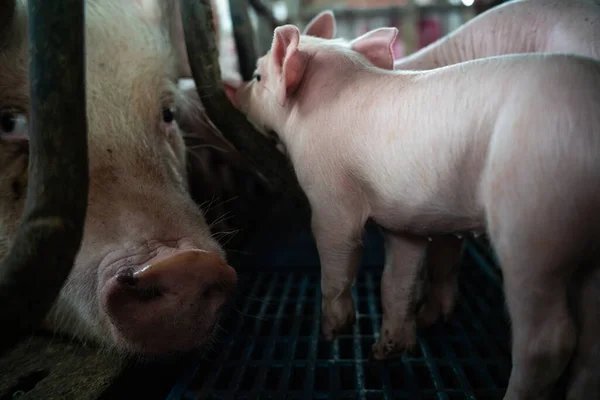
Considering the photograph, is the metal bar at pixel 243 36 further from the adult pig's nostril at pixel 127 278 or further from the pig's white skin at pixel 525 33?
the adult pig's nostril at pixel 127 278

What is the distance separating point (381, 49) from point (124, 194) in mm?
756

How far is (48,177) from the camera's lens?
2.00ft

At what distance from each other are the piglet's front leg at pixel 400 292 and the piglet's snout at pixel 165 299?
1.45 feet

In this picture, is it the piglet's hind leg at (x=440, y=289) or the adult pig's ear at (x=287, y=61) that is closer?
the adult pig's ear at (x=287, y=61)

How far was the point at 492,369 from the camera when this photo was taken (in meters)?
1.13

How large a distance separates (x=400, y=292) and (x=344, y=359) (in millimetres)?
240

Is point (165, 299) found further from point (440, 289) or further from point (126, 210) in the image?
point (440, 289)

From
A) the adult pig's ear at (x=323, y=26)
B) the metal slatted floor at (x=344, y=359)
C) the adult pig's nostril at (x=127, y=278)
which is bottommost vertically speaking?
the metal slatted floor at (x=344, y=359)

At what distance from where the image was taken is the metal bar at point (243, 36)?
1.75m

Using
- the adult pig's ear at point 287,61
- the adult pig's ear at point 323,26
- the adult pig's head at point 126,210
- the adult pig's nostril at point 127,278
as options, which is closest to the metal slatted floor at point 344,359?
the adult pig's head at point 126,210

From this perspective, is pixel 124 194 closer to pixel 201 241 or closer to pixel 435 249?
pixel 201 241

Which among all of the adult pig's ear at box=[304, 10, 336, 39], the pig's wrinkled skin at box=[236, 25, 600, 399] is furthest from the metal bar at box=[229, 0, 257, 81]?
the pig's wrinkled skin at box=[236, 25, 600, 399]

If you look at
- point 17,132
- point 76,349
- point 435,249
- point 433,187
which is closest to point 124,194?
point 17,132

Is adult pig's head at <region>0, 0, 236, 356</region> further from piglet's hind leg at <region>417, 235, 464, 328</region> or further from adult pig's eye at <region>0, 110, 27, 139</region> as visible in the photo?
piglet's hind leg at <region>417, 235, 464, 328</region>
